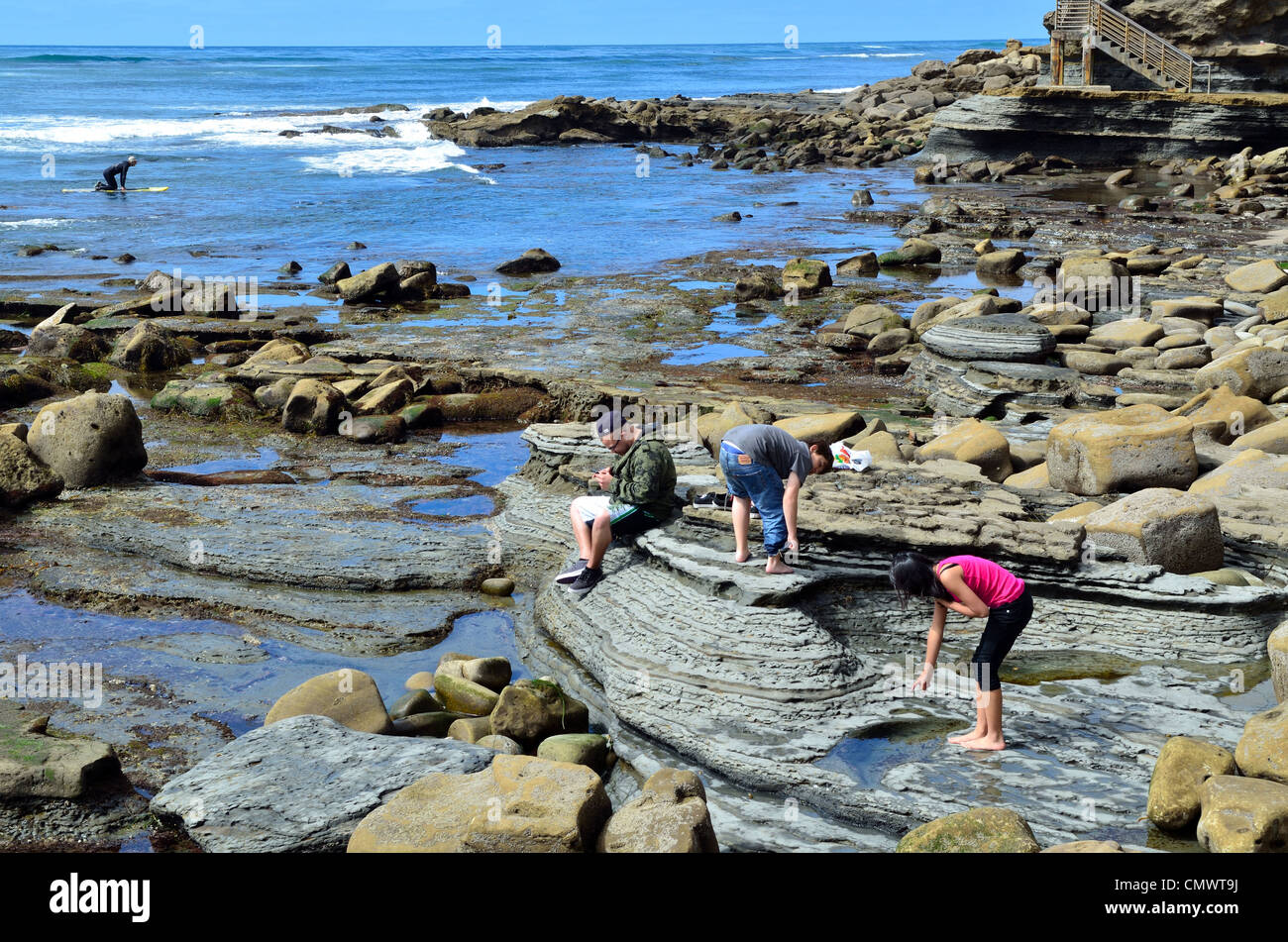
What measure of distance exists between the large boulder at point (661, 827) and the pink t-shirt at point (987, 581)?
6.09 ft

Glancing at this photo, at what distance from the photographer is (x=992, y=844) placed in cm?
503

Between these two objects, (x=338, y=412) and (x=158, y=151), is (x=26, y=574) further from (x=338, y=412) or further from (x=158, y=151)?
(x=158, y=151)

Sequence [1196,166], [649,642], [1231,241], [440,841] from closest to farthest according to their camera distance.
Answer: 1. [440,841]
2. [649,642]
3. [1231,241]
4. [1196,166]

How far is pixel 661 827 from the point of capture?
5.32m

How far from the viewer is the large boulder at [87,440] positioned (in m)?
11.5

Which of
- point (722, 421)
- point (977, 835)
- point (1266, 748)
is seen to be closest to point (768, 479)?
point (977, 835)

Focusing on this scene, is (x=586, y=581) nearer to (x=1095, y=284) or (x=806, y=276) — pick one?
(x=1095, y=284)

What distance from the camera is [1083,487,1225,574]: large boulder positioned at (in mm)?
7793

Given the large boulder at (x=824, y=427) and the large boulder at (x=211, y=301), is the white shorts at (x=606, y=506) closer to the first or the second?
the large boulder at (x=824, y=427)

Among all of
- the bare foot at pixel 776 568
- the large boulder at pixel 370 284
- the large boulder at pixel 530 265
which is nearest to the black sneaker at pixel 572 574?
the bare foot at pixel 776 568

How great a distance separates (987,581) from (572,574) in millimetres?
3258

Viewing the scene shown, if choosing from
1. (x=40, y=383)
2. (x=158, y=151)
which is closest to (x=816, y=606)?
(x=40, y=383)

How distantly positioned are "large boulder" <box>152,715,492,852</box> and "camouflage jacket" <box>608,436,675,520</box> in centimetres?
242

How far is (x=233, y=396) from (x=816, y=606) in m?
9.68
